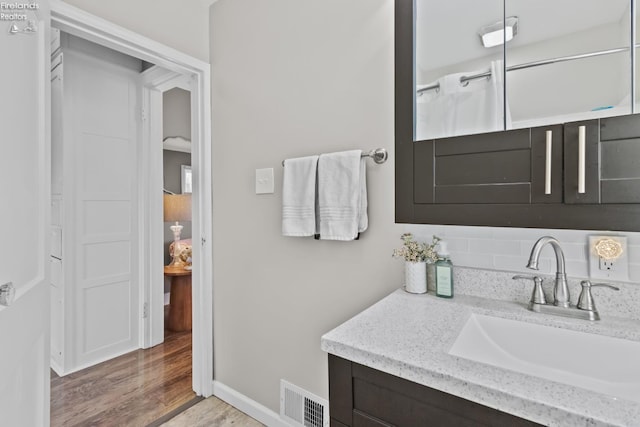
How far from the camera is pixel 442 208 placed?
1.00 m

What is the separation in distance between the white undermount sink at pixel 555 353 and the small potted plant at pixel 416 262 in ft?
0.68

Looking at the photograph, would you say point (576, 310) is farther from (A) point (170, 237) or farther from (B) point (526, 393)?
(A) point (170, 237)

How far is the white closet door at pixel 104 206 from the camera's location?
7.38 ft

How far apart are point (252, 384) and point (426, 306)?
4.08 feet

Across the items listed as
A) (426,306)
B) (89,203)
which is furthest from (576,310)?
(89,203)

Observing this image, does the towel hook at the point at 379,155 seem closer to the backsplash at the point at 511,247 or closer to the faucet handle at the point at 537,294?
the backsplash at the point at 511,247

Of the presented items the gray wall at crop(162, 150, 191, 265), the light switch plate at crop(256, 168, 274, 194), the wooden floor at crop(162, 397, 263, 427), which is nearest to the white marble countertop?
the light switch plate at crop(256, 168, 274, 194)

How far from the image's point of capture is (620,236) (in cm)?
89

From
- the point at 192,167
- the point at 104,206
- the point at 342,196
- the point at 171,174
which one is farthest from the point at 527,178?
the point at 171,174

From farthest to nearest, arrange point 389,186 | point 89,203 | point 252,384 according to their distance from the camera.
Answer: point 89,203
point 252,384
point 389,186

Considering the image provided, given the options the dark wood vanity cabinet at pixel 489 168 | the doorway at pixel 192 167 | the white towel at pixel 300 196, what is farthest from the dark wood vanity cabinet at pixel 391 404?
the doorway at pixel 192 167

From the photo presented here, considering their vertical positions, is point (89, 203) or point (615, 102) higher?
point (615, 102)

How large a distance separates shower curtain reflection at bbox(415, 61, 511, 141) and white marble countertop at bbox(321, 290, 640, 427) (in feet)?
1.80

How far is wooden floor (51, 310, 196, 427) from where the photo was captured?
69.9 inches
